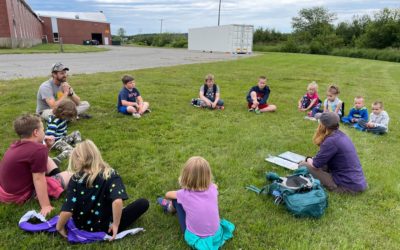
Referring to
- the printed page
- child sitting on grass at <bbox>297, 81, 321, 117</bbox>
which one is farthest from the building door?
the printed page

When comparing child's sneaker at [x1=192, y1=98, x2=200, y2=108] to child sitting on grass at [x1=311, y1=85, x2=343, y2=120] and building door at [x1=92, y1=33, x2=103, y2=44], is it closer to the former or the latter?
child sitting on grass at [x1=311, y1=85, x2=343, y2=120]

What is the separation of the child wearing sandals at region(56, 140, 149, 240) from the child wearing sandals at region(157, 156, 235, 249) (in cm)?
62

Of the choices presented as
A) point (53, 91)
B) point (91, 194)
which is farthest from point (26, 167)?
point (53, 91)

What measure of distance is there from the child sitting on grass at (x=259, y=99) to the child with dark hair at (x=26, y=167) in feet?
20.8

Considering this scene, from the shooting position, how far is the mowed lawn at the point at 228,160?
349 centimetres

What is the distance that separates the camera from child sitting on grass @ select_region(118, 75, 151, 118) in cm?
784

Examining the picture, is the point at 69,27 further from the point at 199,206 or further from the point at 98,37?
the point at 199,206

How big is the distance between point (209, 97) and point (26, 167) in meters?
6.20

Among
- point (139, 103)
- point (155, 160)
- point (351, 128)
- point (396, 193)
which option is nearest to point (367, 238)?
point (396, 193)

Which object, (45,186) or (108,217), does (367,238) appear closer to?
(108,217)

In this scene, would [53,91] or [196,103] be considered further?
[196,103]

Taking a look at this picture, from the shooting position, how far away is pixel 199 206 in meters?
3.18

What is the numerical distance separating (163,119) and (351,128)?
4632mm

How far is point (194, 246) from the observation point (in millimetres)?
3238
